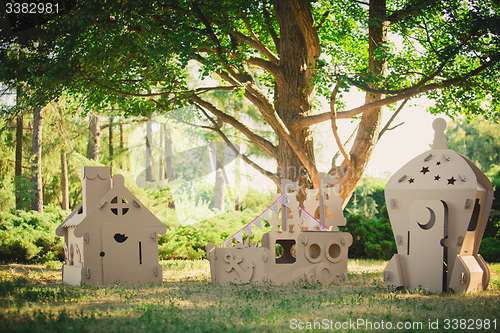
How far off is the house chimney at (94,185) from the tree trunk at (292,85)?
497 cm

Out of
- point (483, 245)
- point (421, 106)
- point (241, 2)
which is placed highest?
point (241, 2)

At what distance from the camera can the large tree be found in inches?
414

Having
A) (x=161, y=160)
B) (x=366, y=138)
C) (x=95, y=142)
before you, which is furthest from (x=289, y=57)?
(x=161, y=160)

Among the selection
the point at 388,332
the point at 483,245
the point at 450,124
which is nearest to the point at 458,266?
the point at 388,332

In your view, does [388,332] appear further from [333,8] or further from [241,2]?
[333,8]

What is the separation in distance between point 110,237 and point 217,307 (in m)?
3.13

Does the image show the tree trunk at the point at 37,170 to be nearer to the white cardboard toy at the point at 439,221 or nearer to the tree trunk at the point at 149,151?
the tree trunk at the point at 149,151

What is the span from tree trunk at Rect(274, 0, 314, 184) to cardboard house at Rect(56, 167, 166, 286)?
4785 mm

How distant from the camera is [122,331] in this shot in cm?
482

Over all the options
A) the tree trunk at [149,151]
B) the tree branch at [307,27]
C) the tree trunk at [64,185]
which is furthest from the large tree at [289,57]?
the tree trunk at [149,151]

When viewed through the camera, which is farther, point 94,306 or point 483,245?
point 483,245

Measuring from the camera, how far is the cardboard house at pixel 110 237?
27.9ft

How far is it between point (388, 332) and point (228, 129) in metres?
17.2

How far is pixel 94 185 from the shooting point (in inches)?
354
